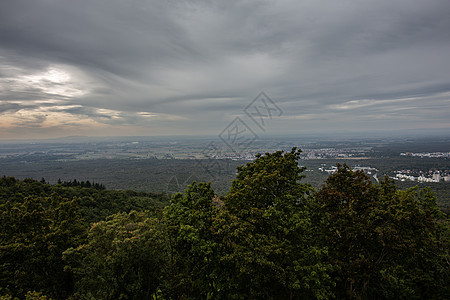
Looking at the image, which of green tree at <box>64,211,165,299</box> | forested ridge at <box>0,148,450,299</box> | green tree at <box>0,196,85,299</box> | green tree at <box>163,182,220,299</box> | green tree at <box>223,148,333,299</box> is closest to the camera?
green tree at <box>223,148,333,299</box>

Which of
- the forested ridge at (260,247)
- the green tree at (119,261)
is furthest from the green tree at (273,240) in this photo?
the green tree at (119,261)

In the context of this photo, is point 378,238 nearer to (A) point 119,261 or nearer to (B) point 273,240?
(B) point 273,240

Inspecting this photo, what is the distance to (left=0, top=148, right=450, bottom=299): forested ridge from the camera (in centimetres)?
1132

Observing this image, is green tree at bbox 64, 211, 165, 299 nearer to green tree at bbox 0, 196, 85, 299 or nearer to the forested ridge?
the forested ridge

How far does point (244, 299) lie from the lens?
1260cm

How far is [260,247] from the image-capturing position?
1079cm

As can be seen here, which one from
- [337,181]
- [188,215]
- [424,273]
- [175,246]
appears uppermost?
[337,181]

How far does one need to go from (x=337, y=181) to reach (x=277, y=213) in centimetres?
452

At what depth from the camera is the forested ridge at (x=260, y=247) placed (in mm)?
11320

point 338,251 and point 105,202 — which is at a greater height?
point 338,251

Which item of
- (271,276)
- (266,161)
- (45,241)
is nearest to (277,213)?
(271,276)

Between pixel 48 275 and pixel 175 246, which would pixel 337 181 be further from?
pixel 48 275

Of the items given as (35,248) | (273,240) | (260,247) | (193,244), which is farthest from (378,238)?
(35,248)

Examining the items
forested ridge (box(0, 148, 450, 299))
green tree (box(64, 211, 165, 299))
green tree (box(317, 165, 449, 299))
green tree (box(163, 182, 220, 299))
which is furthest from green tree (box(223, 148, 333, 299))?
green tree (box(64, 211, 165, 299))
